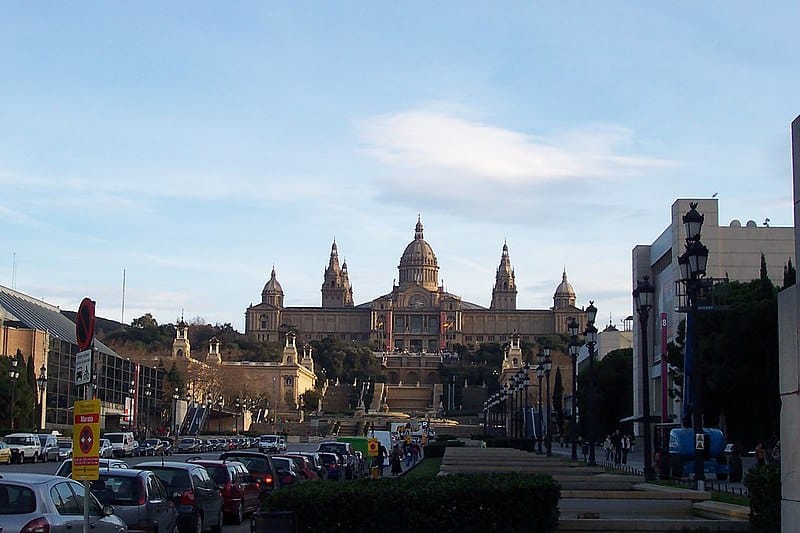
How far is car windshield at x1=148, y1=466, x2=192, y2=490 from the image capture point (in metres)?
20.3

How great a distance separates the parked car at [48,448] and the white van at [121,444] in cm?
298

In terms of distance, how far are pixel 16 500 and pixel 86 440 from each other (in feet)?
4.46

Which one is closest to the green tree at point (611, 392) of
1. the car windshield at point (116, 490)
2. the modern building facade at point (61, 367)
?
the modern building facade at point (61, 367)

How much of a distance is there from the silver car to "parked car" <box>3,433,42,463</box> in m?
40.2

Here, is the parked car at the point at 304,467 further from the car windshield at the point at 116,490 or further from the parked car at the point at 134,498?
the car windshield at the point at 116,490

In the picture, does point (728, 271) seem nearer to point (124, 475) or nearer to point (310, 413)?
point (124, 475)

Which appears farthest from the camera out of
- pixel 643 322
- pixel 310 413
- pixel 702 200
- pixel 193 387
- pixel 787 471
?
pixel 310 413

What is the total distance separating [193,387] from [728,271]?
69.3 meters

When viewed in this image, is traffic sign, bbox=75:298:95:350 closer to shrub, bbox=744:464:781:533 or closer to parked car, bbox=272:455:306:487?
shrub, bbox=744:464:781:533

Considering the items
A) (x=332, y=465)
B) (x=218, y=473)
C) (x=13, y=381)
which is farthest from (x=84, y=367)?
(x=13, y=381)

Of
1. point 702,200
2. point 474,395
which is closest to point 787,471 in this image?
point 702,200

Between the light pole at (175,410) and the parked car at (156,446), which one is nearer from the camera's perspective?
the parked car at (156,446)

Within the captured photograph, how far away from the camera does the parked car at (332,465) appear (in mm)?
34875

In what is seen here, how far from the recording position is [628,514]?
17.9 meters
